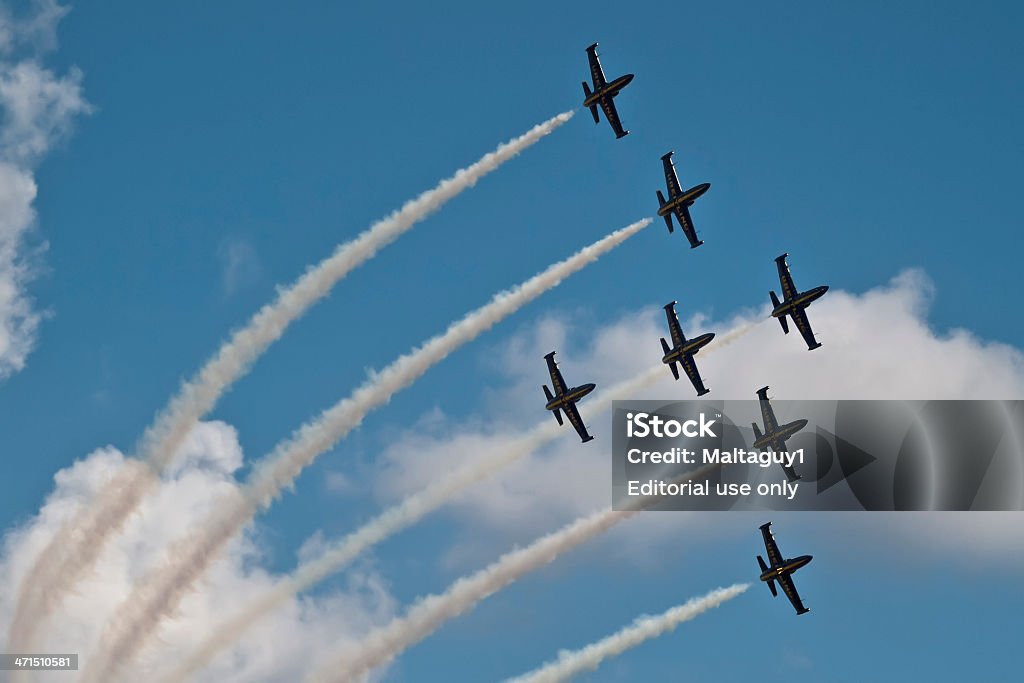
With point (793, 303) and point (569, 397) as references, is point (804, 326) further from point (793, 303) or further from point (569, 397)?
point (569, 397)

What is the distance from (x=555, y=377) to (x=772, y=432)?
21.1m

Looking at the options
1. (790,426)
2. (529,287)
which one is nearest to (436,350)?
(529,287)

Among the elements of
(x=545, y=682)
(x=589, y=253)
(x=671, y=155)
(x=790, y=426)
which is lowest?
(x=545, y=682)

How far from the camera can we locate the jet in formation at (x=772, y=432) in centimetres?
16538

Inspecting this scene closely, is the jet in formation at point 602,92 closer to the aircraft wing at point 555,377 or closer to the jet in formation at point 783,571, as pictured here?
the aircraft wing at point 555,377

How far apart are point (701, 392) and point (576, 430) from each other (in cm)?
1291

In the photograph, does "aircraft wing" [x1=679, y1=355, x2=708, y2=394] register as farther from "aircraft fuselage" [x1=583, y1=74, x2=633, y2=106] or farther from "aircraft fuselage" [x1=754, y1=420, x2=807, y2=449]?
"aircraft fuselage" [x1=583, y1=74, x2=633, y2=106]

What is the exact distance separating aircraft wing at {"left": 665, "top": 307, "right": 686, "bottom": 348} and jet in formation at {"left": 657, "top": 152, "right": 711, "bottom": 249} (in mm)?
6664

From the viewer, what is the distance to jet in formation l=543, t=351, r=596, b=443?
534 ft

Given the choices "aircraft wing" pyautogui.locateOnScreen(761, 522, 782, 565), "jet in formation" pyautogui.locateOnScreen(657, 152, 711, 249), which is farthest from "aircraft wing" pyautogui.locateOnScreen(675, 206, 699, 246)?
"aircraft wing" pyautogui.locateOnScreen(761, 522, 782, 565)

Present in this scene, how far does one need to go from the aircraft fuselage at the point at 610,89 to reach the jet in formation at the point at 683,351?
71.3 feet

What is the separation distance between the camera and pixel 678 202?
546ft

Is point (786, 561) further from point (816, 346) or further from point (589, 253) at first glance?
point (589, 253)

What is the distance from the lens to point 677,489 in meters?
152
